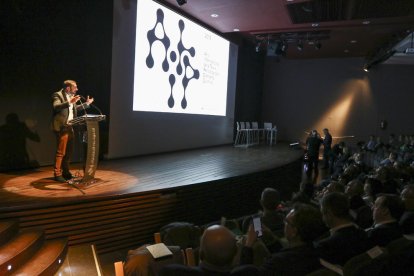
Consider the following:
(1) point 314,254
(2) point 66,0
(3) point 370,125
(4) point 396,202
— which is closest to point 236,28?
(2) point 66,0

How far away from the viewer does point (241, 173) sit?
523 centimetres

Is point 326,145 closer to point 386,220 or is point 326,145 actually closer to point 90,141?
point 90,141

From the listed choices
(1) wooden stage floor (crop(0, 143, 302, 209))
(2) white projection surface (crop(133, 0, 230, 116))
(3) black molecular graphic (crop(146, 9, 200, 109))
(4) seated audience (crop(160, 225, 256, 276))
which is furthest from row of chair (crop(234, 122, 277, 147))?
(4) seated audience (crop(160, 225, 256, 276))

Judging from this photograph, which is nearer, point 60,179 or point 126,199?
point 126,199

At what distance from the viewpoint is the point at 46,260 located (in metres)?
2.59

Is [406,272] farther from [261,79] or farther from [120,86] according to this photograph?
[261,79]

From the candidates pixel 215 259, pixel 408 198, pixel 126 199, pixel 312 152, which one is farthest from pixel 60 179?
pixel 312 152

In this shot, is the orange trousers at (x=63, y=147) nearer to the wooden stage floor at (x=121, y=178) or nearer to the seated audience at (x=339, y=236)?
the wooden stage floor at (x=121, y=178)

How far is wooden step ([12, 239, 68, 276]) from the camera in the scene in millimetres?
2396

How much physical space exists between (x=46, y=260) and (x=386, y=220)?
8.35ft

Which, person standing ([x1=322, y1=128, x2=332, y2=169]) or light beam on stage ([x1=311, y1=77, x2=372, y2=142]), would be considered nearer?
person standing ([x1=322, y1=128, x2=332, y2=169])

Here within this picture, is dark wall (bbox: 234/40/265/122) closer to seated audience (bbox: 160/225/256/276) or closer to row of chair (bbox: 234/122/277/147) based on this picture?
row of chair (bbox: 234/122/277/147)

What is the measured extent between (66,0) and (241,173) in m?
3.88

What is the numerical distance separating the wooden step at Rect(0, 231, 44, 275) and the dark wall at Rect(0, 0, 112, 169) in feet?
7.33
